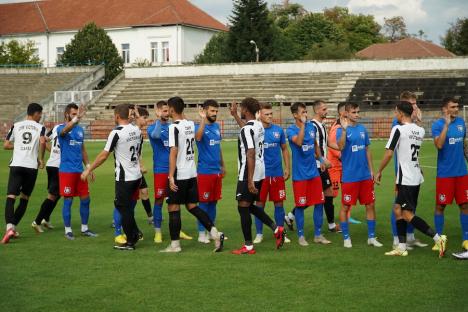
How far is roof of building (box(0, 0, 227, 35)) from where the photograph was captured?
81312 mm

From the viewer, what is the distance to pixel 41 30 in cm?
8344

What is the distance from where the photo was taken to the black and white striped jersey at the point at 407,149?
32.7ft

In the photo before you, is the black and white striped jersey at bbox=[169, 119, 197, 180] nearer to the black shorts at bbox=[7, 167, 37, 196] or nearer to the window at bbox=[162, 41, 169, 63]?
the black shorts at bbox=[7, 167, 37, 196]

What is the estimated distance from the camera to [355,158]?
10.8m

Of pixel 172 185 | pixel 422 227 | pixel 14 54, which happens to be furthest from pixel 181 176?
pixel 14 54

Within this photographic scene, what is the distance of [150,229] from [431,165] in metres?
14.1

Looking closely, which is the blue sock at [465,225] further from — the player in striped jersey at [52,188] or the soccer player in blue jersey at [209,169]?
the player in striped jersey at [52,188]

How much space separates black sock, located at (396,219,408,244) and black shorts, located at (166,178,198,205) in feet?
9.44

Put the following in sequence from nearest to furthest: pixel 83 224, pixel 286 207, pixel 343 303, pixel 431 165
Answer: pixel 343 303 < pixel 83 224 < pixel 286 207 < pixel 431 165

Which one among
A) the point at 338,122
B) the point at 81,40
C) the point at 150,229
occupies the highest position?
the point at 81,40

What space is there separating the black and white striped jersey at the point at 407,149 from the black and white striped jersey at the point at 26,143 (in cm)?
581

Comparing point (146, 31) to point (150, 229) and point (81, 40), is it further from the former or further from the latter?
point (150, 229)

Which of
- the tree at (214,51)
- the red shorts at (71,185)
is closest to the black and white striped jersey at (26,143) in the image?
the red shorts at (71,185)

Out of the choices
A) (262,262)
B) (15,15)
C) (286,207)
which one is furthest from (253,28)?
(262,262)
